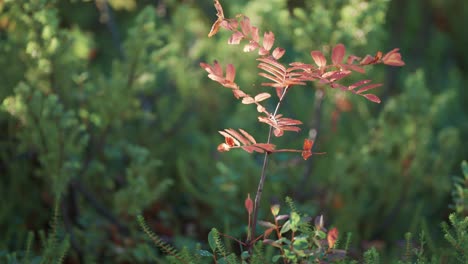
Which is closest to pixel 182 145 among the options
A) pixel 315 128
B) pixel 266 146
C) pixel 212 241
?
pixel 315 128

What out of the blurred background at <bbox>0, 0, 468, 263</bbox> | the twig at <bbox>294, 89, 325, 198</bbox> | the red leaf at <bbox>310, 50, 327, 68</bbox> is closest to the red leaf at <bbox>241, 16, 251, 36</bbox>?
the red leaf at <bbox>310, 50, 327, 68</bbox>

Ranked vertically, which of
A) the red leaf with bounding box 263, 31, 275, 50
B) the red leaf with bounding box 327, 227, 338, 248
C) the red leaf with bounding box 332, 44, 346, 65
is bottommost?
the red leaf with bounding box 327, 227, 338, 248

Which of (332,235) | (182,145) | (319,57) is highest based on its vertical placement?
(182,145)

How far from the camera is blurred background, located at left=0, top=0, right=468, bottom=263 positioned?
1.74 m

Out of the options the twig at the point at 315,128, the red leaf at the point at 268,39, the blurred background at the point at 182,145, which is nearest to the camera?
the red leaf at the point at 268,39

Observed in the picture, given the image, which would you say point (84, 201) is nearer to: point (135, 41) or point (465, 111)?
point (135, 41)

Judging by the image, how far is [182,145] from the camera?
2504 millimetres

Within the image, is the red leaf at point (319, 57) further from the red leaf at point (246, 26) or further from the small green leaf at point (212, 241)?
the small green leaf at point (212, 241)

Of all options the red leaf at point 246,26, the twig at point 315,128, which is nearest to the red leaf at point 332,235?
the red leaf at point 246,26

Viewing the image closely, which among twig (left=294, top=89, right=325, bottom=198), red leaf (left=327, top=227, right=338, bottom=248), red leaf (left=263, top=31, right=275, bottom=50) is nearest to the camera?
red leaf (left=327, top=227, right=338, bottom=248)

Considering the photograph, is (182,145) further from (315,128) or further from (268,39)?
→ (268,39)

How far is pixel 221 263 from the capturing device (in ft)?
3.79

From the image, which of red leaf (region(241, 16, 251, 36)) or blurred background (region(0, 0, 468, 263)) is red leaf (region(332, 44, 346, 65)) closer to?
red leaf (region(241, 16, 251, 36))

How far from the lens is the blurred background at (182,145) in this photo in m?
1.74
